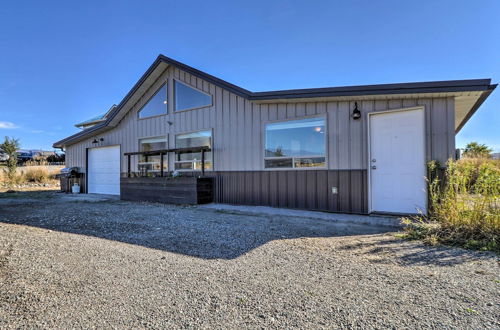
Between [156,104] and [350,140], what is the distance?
6873mm

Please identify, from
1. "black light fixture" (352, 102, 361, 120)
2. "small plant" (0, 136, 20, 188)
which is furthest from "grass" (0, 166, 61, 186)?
"black light fixture" (352, 102, 361, 120)

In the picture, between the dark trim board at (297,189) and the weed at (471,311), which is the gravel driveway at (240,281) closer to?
the weed at (471,311)

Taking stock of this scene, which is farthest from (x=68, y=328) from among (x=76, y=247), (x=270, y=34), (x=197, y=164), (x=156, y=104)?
(x=270, y=34)

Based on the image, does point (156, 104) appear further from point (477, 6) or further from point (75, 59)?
point (477, 6)

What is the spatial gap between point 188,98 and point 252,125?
2.79m

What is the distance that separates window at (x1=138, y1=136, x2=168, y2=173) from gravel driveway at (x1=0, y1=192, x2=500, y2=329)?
5141 mm

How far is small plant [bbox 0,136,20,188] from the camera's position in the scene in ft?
42.4

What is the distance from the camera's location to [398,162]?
5070 mm

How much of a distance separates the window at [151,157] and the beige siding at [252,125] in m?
0.24

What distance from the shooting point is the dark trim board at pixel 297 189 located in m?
5.40

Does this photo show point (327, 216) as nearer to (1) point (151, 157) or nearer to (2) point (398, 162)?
(2) point (398, 162)

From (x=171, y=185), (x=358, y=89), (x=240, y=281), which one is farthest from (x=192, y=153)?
(x=240, y=281)

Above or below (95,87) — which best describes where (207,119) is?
below

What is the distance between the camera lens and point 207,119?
7586 millimetres
